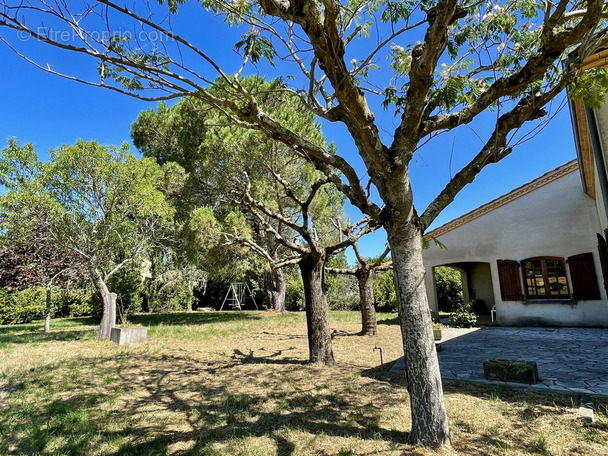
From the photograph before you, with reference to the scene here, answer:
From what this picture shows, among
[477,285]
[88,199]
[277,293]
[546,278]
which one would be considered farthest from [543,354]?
[277,293]

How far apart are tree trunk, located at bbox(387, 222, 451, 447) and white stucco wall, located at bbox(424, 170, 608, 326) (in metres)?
9.86

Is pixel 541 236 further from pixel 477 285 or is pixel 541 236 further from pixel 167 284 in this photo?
pixel 167 284

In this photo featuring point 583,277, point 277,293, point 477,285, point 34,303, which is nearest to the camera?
point 583,277

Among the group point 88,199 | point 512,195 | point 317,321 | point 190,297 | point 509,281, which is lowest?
point 317,321

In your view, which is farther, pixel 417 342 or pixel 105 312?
pixel 105 312

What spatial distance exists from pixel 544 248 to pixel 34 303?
2301 cm

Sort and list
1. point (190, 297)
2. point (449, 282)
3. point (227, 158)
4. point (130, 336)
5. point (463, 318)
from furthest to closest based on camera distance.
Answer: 1. point (190, 297)
2. point (449, 282)
3. point (463, 318)
4. point (227, 158)
5. point (130, 336)

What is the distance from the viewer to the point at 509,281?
1066 centimetres

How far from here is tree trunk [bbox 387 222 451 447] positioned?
270 centimetres

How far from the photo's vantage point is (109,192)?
10.0 m

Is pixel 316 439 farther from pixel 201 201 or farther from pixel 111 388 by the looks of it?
pixel 201 201

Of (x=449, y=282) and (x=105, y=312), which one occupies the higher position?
(x=449, y=282)

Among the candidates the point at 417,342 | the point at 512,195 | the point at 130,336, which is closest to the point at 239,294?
the point at 130,336

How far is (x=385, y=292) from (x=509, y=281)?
315 inches
